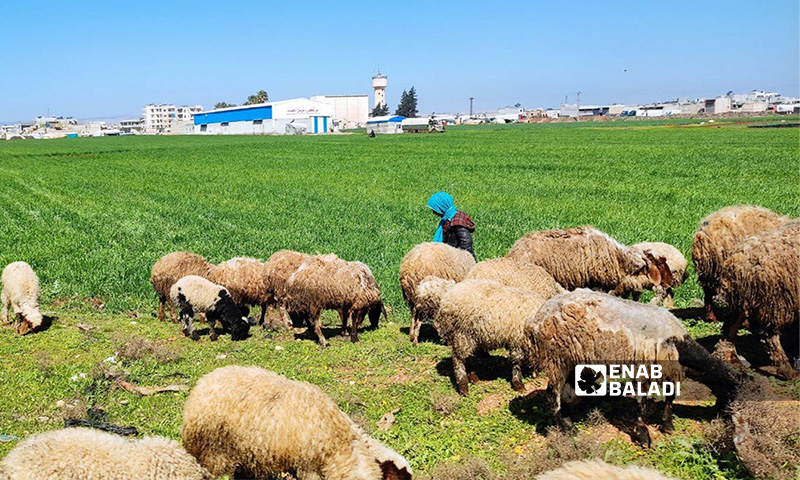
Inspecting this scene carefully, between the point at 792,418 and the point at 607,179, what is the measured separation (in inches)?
956

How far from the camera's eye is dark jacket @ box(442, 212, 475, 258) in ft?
34.7

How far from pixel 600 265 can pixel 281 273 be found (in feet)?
17.0

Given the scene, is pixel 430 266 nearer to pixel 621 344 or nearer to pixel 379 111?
pixel 621 344

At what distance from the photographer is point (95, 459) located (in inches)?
181

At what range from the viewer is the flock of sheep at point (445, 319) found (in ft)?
16.5

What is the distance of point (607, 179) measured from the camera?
1113 inches

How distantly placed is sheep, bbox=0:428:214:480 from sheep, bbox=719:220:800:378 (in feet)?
20.1

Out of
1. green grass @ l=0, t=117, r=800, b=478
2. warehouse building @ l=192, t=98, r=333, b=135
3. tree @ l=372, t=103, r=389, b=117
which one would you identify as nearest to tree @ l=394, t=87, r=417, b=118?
tree @ l=372, t=103, r=389, b=117

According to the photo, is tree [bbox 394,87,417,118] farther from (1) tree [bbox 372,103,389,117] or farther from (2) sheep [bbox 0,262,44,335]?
(2) sheep [bbox 0,262,44,335]

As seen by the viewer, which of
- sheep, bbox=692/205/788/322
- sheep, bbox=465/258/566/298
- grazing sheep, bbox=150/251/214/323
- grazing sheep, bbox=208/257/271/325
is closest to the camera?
sheep, bbox=465/258/566/298

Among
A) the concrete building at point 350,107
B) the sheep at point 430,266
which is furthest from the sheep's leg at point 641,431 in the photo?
the concrete building at point 350,107

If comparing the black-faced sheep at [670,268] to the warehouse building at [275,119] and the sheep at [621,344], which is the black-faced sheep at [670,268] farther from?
the warehouse building at [275,119]

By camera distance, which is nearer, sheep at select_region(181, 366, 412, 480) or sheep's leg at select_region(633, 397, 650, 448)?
sheep at select_region(181, 366, 412, 480)

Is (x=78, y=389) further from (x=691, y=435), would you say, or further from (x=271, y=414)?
(x=691, y=435)
